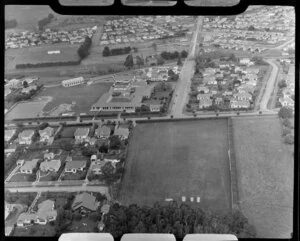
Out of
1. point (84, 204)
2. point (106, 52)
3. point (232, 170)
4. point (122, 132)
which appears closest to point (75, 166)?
point (84, 204)

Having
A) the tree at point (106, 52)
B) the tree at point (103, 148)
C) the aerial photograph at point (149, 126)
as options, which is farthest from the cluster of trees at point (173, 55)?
the tree at point (103, 148)

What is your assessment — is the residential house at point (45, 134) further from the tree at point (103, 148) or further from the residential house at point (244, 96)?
the residential house at point (244, 96)

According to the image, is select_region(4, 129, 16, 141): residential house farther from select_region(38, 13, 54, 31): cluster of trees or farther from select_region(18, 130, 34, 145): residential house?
select_region(38, 13, 54, 31): cluster of trees

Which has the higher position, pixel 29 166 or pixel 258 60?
pixel 258 60

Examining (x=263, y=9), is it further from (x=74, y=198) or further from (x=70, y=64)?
(x=74, y=198)

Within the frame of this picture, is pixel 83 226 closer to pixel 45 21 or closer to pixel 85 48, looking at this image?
pixel 85 48

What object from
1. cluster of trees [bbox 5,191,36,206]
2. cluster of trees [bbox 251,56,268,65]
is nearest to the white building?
cluster of trees [bbox 5,191,36,206]

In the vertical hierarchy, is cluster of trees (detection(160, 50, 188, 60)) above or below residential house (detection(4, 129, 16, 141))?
above
